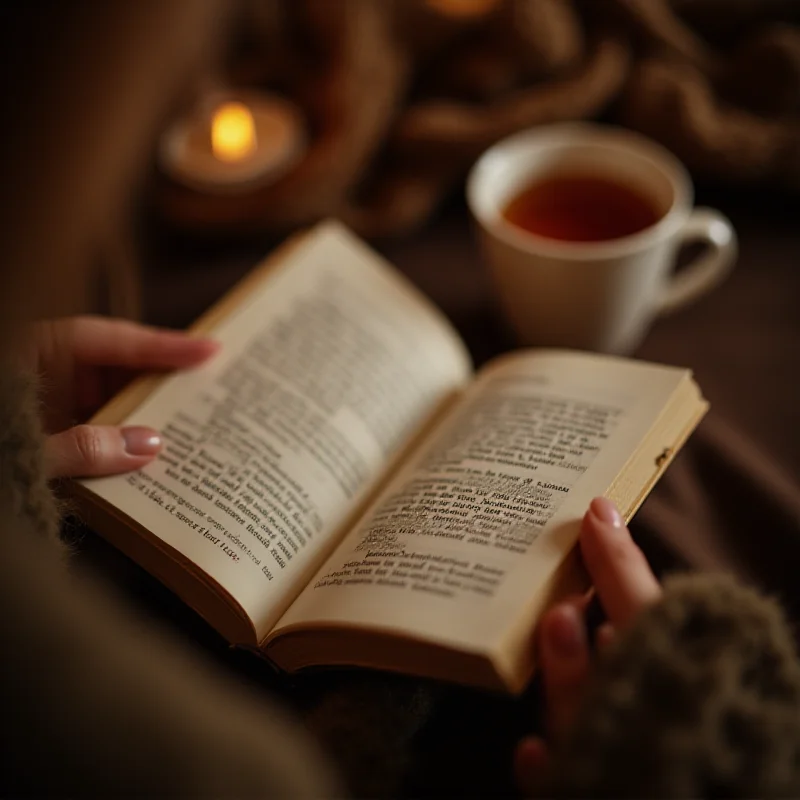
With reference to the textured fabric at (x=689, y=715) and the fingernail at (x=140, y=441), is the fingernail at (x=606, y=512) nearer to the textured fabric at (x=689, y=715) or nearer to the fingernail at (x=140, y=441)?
the textured fabric at (x=689, y=715)

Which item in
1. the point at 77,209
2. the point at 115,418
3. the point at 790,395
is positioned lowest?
the point at 790,395

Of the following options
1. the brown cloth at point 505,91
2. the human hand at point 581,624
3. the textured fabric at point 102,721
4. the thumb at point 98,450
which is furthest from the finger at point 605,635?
the brown cloth at point 505,91

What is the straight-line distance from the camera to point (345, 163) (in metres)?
0.72

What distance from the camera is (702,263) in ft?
2.19

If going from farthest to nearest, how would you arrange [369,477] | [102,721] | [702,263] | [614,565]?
[702,263], [369,477], [614,565], [102,721]

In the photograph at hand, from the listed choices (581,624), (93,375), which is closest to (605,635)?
(581,624)

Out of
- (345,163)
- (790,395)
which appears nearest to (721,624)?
(790,395)

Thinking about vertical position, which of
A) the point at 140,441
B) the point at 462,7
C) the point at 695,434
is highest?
the point at 462,7

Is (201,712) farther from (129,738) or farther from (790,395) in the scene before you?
(790,395)

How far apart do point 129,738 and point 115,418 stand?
259 millimetres

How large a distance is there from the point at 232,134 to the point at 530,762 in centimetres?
59

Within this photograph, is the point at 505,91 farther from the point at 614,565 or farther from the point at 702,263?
the point at 614,565

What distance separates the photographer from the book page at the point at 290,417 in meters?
0.45

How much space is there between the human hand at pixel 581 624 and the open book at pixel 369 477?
0.01 metres
